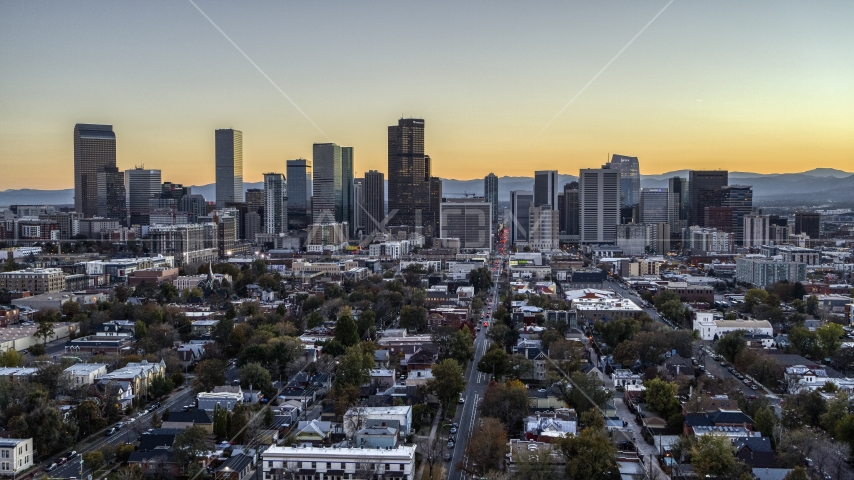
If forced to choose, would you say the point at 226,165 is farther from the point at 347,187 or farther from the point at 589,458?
the point at 589,458

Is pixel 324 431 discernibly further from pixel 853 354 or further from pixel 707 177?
pixel 707 177

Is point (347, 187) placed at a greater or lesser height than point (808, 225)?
greater

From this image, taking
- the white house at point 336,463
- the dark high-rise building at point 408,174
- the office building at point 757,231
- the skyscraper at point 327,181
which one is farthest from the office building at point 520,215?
the white house at point 336,463

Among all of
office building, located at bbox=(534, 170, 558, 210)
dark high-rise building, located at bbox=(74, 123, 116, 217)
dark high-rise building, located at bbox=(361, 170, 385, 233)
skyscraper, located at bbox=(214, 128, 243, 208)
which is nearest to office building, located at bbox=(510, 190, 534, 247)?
office building, located at bbox=(534, 170, 558, 210)

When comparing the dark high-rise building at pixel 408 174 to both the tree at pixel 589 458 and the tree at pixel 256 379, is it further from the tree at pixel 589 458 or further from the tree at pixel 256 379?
the tree at pixel 589 458

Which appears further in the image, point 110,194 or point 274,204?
point 110,194

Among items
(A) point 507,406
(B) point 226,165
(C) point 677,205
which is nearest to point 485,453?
(A) point 507,406
